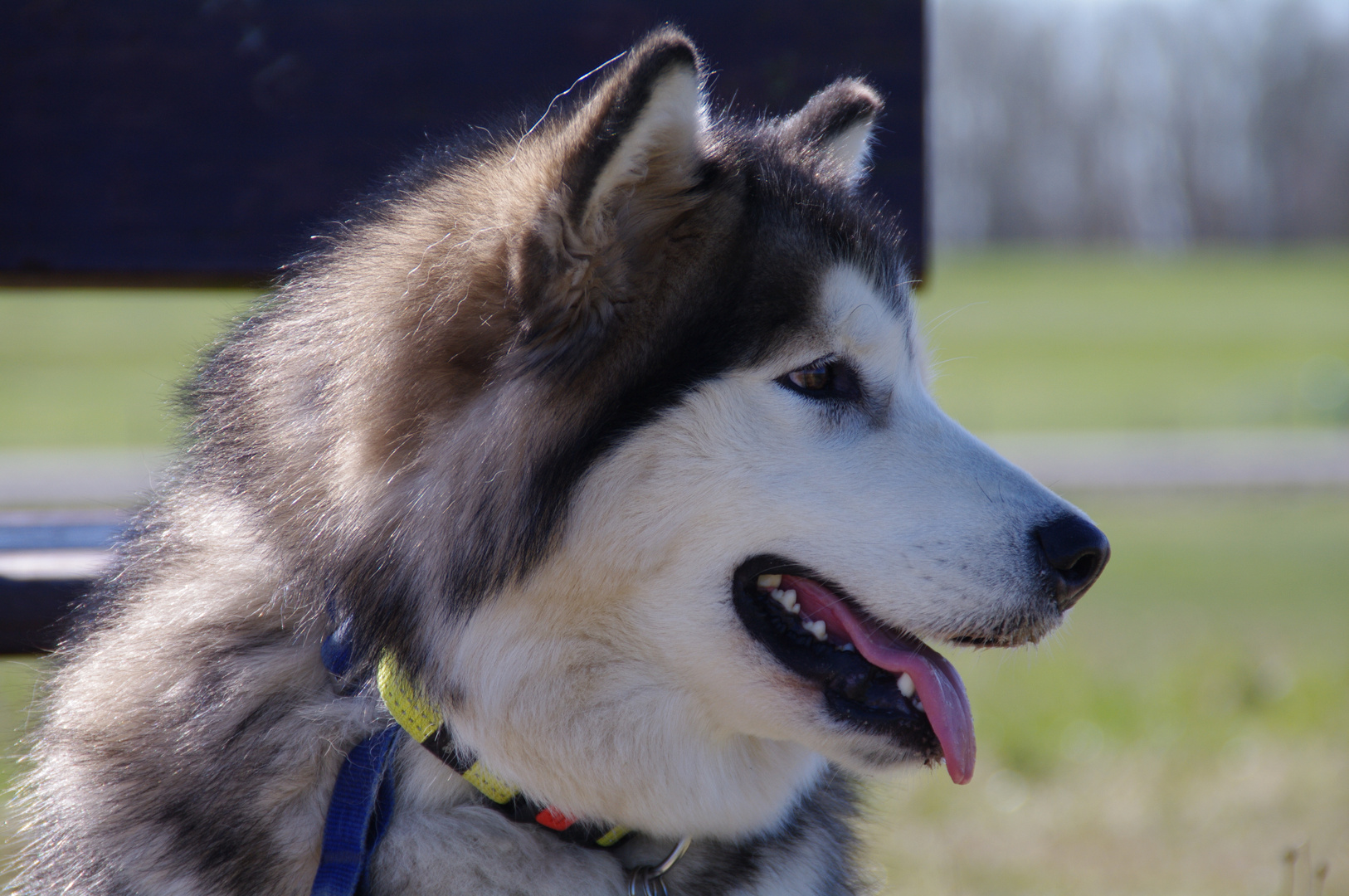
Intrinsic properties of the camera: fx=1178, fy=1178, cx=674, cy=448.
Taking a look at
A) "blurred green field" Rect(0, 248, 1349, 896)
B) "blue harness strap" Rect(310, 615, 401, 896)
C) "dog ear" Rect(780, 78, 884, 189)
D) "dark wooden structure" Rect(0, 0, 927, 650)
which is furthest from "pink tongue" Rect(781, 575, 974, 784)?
"dark wooden structure" Rect(0, 0, 927, 650)

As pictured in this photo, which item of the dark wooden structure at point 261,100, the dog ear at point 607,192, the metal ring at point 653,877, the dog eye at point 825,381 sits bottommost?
the metal ring at point 653,877

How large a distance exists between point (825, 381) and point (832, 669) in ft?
1.56

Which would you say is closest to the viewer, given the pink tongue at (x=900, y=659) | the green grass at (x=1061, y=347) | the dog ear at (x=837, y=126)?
the pink tongue at (x=900, y=659)

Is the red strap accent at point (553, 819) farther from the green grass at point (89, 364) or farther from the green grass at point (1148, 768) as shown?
the green grass at point (89, 364)

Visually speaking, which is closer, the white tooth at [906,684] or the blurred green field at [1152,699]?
the white tooth at [906,684]

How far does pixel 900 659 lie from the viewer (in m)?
1.96

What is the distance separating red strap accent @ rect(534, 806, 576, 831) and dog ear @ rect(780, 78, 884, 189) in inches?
50.9

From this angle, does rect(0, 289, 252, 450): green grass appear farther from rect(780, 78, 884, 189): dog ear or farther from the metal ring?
the metal ring

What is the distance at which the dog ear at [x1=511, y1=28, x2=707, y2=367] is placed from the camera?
1678 millimetres

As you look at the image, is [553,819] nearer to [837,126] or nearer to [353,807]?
[353,807]

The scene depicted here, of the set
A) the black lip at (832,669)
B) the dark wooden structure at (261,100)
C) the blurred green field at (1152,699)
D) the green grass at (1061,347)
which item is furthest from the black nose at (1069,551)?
the dark wooden structure at (261,100)

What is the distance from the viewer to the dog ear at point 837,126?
2.35m

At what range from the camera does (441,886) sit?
189 cm

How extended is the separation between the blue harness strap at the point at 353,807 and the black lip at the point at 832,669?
2.10 ft
